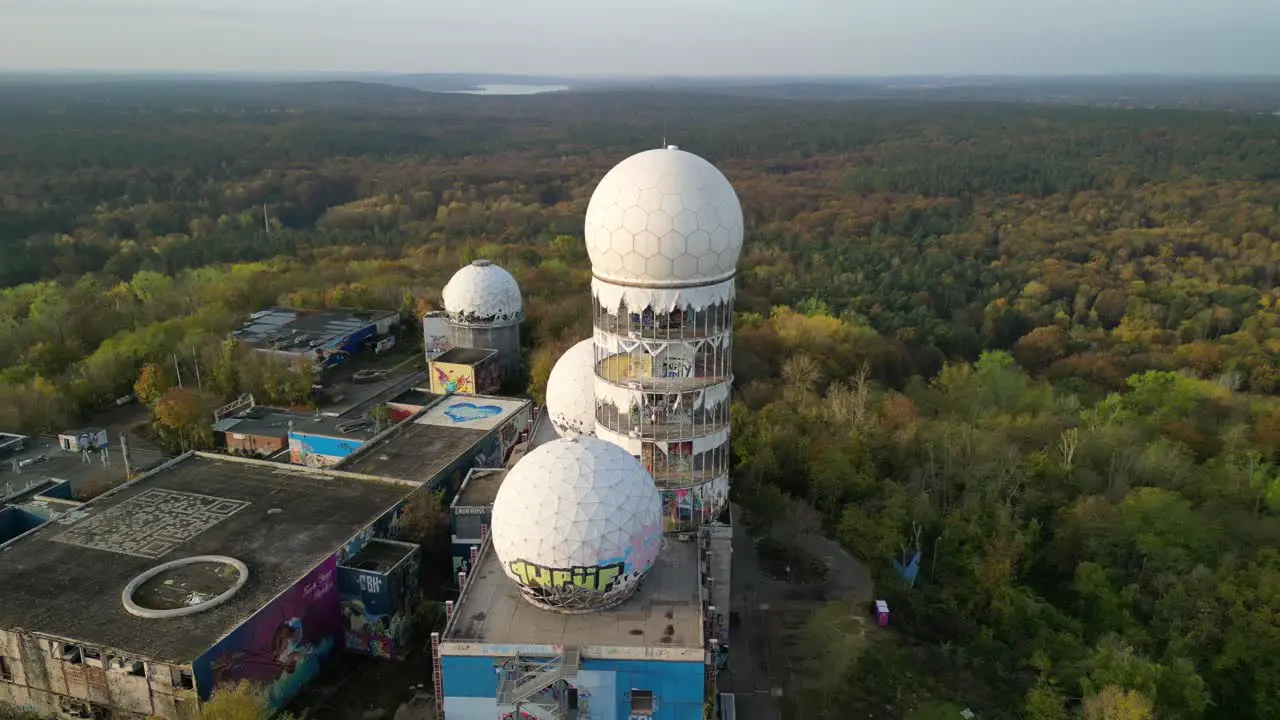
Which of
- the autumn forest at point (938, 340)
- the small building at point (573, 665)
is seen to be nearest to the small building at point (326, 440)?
the autumn forest at point (938, 340)

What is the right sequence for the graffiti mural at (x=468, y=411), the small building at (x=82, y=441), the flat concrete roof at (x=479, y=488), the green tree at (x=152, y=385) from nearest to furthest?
1. the flat concrete roof at (x=479, y=488)
2. the small building at (x=82, y=441)
3. the graffiti mural at (x=468, y=411)
4. the green tree at (x=152, y=385)

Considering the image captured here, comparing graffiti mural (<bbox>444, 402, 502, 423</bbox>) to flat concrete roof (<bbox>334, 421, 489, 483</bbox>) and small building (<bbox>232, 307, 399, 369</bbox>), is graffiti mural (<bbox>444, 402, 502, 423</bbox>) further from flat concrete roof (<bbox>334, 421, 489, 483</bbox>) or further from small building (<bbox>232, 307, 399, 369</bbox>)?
small building (<bbox>232, 307, 399, 369</bbox>)

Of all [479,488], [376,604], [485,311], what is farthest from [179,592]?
[485,311]

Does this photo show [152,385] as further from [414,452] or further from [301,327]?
[414,452]

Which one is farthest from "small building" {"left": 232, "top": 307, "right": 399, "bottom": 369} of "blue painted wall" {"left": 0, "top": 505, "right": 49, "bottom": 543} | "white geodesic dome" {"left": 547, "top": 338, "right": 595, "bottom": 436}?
"white geodesic dome" {"left": 547, "top": 338, "right": 595, "bottom": 436}

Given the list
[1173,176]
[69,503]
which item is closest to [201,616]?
[69,503]

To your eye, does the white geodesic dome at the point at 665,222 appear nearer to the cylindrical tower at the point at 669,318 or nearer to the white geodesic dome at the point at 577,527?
the cylindrical tower at the point at 669,318
